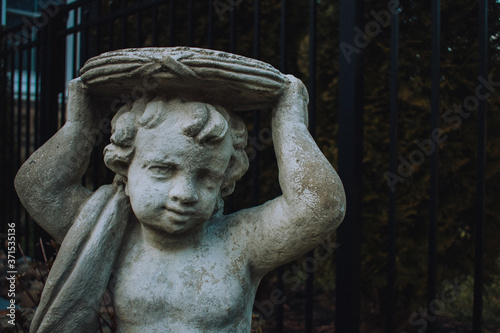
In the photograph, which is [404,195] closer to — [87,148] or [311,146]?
[311,146]

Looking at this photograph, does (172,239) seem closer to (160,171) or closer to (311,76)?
(160,171)

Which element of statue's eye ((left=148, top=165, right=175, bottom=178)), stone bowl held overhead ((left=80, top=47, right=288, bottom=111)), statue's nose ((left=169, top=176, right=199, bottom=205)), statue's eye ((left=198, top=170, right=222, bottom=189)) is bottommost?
statue's nose ((left=169, top=176, right=199, bottom=205))

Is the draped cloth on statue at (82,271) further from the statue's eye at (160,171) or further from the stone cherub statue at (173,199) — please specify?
the statue's eye at (160,171)

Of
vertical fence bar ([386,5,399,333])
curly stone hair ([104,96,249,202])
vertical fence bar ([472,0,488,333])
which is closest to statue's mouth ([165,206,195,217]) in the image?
curly stone hair ([104,96,249,202])

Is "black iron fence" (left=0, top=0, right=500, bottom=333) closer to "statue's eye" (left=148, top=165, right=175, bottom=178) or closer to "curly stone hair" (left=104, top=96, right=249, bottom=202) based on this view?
"curly stone hair" (left=104, top=96, right=249, bottom=202)

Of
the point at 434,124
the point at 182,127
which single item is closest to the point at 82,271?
the point at 182,127

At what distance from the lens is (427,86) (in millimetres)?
3264

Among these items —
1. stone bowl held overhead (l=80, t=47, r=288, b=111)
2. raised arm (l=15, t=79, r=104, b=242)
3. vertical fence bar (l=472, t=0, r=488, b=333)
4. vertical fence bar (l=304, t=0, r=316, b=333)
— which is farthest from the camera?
vertical fence bar (l=304, t=0, r=316, b=333)

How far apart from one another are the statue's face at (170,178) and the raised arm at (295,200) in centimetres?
22

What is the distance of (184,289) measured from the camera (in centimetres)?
155

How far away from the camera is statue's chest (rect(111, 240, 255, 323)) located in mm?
1543

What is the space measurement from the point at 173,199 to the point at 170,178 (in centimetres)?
8

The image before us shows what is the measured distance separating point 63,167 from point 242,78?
2.44 feet

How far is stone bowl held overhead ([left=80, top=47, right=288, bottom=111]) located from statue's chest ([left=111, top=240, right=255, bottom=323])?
0.58 meters
